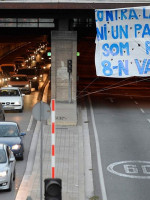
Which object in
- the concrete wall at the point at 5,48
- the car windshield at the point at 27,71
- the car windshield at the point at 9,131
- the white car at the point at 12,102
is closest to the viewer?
the car windshield at the point at 9,131

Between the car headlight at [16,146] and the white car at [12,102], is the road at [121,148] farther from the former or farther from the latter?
the white car at [12,102]

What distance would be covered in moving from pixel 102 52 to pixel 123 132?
14.6 metres

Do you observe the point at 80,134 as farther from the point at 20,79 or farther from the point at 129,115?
the point at 20,79

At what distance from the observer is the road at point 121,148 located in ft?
61.0

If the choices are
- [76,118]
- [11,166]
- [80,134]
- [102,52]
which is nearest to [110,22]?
[102,52]

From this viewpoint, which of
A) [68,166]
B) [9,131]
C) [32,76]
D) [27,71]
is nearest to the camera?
[68,166]

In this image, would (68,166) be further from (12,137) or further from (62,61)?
(62,61)

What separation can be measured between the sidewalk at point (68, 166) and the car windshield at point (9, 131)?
1.23m

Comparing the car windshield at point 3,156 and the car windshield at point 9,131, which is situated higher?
the car windshield at point 9,131

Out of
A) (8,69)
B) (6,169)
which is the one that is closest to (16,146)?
(6,169)

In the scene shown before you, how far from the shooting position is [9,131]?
22578 millimetres

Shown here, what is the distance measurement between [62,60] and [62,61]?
2.4 inches

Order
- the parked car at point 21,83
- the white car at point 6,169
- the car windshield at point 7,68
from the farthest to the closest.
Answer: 1. the car windshield at point 7,68
2. the parked car at point 21,83
3. the white car at point 6,169

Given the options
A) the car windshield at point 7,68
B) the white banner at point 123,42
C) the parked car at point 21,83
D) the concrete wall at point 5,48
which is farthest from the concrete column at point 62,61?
the concrete wall at point 5,48
